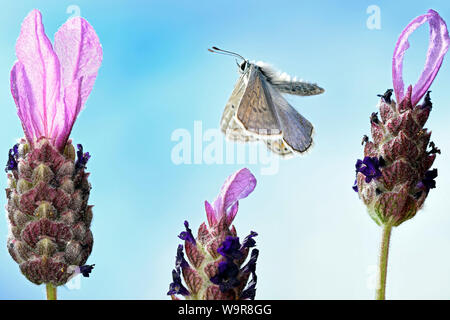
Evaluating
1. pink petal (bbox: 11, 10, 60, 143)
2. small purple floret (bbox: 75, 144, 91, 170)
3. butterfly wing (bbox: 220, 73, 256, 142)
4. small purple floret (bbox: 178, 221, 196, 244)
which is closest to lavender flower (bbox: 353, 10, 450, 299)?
butterfly wing (bbox: 220, 73, 256, 142)

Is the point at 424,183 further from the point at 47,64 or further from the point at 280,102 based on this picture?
the point at 47,64

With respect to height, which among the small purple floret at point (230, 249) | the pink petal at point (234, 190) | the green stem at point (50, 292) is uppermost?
the pink petal at point (234, 190)

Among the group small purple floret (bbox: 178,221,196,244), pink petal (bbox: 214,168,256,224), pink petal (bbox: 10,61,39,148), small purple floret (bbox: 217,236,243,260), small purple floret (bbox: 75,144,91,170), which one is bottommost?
small purple floret (bbox: 217,236,243,260)

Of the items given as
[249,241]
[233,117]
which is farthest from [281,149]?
[249,241]

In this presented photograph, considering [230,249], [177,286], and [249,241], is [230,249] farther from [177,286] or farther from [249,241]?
[177,286]

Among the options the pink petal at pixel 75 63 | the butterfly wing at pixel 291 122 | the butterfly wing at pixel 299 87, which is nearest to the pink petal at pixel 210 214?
the pink petal at pixel 75 63

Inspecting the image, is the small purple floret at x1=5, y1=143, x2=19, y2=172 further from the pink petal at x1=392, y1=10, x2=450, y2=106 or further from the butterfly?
the pink petal at x1=392, y1=10, x2=450, y2=106

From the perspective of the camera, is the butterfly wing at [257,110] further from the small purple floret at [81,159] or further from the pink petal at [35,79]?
the pink petal at [35,79]
